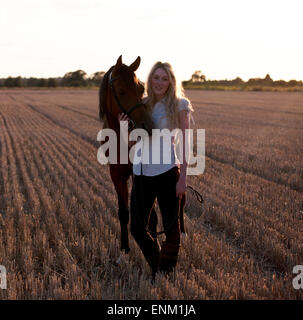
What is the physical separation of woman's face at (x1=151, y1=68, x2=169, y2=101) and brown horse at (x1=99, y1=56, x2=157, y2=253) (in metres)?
0.19

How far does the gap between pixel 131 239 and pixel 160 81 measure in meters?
2.30

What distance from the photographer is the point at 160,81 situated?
3211mm

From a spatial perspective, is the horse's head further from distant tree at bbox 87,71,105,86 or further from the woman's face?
distant tree at bbox 87,71,105,86

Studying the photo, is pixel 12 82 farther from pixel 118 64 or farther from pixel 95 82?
pixel 118 64

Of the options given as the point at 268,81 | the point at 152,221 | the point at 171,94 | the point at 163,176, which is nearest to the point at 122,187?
the point at 152,221

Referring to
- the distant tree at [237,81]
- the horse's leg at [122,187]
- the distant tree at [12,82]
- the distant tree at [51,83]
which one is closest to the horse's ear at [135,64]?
the horse's leg at [122,187]

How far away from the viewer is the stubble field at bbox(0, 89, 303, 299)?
3.46m

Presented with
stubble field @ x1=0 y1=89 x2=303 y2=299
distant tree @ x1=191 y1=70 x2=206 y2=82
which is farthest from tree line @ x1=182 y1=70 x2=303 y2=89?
stubble field @ x1=0 y1=89 x2=303 y2=299

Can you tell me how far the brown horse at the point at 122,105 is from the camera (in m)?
3.24

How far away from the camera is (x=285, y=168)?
9219 millimetres

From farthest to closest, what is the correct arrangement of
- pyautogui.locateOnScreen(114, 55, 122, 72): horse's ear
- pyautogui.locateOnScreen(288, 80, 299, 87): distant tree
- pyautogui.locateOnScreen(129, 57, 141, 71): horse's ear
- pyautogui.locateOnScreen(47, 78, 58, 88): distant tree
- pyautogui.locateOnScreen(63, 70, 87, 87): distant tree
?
pyautogui.locateOnScreen(63, 70, 87, 87): distant tree → pyautogui.locateOnScreen(47, 78, 58, 88): distant tree → pyautogui.locateOnScreen(288, 80, 299, 87): distant tree → pyautogui.locateOnScreen(129, 57, 141, 71): horse's ear → pyautogui.locateOnScreen(114, 55, 122, 72): horse's ear

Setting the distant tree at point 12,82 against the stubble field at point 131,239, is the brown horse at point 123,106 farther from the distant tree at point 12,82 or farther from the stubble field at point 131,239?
the distant tree at point 12,82

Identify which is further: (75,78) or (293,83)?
(75,78)

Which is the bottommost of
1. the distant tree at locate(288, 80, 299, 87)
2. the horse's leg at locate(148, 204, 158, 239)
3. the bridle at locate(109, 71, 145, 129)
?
the horse's leg at locate(148, 204, 158, 239)
